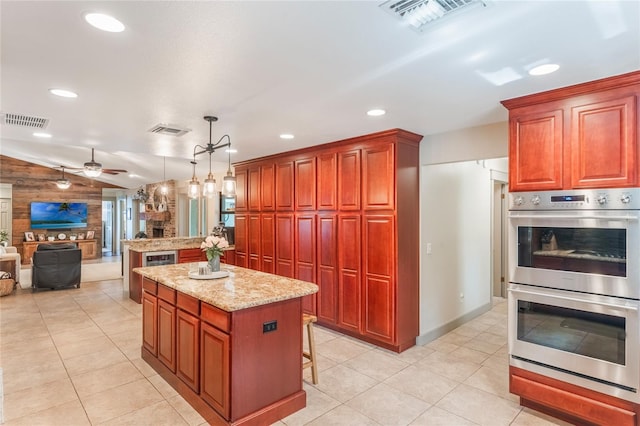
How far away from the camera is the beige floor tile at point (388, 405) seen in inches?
101

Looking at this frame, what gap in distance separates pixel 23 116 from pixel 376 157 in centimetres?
348

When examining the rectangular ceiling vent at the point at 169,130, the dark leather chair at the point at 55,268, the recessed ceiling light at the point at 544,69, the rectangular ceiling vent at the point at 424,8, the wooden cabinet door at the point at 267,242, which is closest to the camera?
the rectangular ceiling vent at the point at 424,8

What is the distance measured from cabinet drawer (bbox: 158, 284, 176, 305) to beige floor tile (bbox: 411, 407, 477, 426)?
2132 mm

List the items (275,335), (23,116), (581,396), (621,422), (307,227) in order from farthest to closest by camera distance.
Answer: (307,227)
(23,116)
(275,335)
(581,396)
(621,422)

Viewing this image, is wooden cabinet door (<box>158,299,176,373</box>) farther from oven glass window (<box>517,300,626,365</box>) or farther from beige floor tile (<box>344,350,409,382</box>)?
oven glass window (<box>517,300,626,365</box>)

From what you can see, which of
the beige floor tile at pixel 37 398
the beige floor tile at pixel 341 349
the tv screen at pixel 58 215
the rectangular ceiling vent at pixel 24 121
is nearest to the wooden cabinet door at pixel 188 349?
the beige floor tile at pixel 37 398

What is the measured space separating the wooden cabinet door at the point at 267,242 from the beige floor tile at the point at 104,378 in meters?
2.27

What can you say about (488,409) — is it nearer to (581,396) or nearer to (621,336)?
(581,396)

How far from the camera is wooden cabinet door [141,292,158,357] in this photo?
3291 millimetres

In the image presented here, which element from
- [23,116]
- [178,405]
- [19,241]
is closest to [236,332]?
[178,405]

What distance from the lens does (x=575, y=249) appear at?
7.99 feet

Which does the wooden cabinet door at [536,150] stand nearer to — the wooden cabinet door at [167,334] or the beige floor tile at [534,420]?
the beige floor tile at [534,420]

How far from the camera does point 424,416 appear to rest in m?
2.60

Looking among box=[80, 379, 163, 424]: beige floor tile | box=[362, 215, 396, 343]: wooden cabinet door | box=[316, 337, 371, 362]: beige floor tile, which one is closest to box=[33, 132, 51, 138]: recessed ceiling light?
box=[80, 379, 163, 424]: beige floor tile
